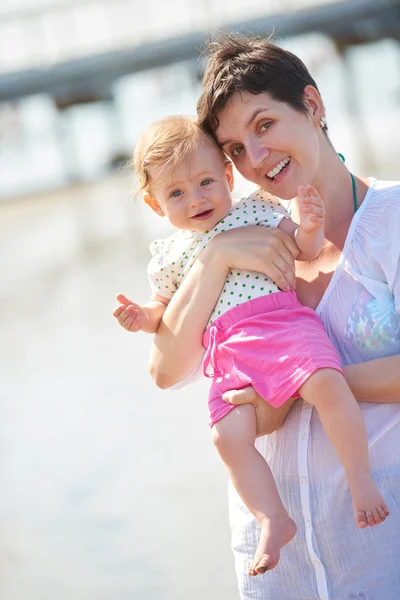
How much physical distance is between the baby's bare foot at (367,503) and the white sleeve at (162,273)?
78 centimetres

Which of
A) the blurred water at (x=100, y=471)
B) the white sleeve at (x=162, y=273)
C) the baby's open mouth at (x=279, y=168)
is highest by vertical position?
the baby's open mouth at (x=279, y=168)

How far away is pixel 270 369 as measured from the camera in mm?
2125

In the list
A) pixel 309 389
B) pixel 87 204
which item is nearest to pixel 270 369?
pixel 309 389

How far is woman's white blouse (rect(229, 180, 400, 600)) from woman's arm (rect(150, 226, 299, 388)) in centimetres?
14

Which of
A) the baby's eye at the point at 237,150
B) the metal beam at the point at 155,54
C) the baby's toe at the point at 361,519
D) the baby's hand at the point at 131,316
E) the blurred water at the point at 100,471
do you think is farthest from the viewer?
the metal beam at the point at 155,54

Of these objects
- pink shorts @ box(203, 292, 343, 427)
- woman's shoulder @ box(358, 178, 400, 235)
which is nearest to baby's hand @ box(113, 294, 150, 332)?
pink shorts @ box(203, 292, 343, 427)

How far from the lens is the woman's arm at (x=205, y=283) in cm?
222

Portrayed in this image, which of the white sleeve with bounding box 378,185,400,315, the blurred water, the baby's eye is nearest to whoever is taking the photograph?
the white sleeve with bounding box 378,185,400,315

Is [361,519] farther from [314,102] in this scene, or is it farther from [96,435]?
[96,435]

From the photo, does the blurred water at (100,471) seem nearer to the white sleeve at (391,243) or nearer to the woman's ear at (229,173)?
the woman's ear at (229,173)

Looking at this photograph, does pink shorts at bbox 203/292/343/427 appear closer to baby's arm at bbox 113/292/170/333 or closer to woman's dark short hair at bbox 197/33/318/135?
baby's arm at bbox 113/292/170/333

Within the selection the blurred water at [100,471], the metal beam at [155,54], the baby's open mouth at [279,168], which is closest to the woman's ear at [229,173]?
the baby's open mouth at [279,168]

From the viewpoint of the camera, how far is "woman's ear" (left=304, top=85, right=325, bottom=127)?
7.60 ft

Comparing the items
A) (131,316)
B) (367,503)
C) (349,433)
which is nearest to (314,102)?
(131,316)
